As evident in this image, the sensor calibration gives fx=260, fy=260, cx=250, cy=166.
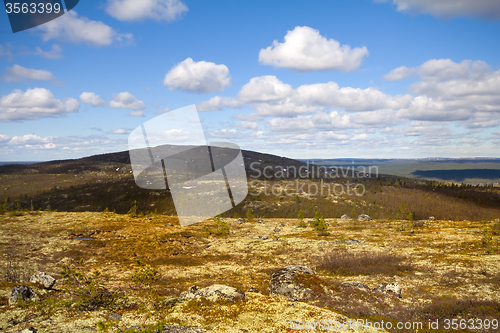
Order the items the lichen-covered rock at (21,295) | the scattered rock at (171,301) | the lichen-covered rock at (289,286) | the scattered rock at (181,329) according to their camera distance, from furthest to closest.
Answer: the lichen-covered rock at (289,286) < the scattered rock at (171,301) < the lichen-covered rock at (21,295) < the scattered rock at (181,329)

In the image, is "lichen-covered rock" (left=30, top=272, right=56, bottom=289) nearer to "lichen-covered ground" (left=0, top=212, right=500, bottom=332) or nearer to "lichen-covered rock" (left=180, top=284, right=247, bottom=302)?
"lichen-covered ground" (left=0, top=212, right=500, bottom=332)

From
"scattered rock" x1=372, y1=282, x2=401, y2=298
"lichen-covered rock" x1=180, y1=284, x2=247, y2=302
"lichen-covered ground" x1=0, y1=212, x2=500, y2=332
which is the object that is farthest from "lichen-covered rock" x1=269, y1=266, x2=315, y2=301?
"scattered rock" x1=372, y1=282, x2=401, y2=298

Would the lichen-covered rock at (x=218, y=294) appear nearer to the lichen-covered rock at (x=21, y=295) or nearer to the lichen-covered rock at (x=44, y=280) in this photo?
the lichen-covered rock at (x=21, y=295)

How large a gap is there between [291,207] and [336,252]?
13850 centimetres

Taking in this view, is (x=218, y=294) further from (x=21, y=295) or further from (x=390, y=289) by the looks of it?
(x=390, y=289)

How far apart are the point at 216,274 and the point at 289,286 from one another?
41.8ft

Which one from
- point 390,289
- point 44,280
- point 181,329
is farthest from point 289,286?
point 44,280

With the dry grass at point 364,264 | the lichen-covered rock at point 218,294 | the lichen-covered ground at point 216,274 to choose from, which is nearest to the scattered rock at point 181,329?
the lichen-covered ground at point 216,274

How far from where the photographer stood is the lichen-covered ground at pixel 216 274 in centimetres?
1165

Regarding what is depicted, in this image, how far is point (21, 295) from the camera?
38.8 ft

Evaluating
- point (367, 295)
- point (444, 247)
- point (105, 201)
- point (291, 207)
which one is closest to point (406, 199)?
point (291, 207)

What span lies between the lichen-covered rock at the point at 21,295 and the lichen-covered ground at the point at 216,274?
394 mm

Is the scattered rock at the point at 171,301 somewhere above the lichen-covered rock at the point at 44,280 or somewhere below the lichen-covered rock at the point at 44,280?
below

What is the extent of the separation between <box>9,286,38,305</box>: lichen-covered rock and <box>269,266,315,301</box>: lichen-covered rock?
13483mm
